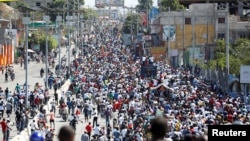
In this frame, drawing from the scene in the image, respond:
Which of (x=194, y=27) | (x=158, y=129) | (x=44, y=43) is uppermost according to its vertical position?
(x=158, y=129)

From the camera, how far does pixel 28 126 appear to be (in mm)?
33188

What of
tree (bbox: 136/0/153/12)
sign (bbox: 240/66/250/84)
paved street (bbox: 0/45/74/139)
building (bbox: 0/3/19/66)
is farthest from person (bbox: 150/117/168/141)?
tree (bbox: 136/0/153/12)

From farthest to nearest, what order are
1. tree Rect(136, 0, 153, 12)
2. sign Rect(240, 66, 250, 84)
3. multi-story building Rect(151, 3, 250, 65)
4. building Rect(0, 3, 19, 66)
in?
1. tree Rect(136, 0, 153, 12)
2. building Rect(0, 3, 19, 66)
3. multi-story building Rect(151, 3, 250, 65)
4. sign Rect(240, 66, 250, 84)

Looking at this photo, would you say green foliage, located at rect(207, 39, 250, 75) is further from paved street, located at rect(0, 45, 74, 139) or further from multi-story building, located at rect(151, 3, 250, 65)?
multi-story building, located at rect(151, 3, 250, 65)

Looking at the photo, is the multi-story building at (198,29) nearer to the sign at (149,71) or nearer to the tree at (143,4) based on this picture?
the sign at (149,71)

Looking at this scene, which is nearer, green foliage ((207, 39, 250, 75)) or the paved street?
green foliage ((207, 39, 250, 75))

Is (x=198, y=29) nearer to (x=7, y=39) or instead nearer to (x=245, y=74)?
(x=7, y=39)

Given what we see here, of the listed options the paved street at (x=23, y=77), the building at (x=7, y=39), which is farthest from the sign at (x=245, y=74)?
the building at (x=7, y=39)

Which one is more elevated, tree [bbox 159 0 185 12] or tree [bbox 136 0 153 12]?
tree [bbox 159 0 185 12]

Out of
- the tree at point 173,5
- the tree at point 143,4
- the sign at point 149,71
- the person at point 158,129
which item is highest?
the person at point 158,129

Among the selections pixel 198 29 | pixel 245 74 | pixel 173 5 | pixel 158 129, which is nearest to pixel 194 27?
pixel 198 29

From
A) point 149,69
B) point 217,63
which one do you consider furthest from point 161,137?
point 217,63

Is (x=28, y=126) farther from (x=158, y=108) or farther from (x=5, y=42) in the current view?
(x=5, y=42)

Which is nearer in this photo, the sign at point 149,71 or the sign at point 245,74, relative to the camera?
the sign at point 245,74
